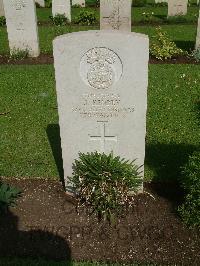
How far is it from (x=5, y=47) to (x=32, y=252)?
10179mm

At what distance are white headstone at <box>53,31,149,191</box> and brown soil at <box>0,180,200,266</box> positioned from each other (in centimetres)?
64

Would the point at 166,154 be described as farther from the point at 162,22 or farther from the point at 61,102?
the point at 162,22

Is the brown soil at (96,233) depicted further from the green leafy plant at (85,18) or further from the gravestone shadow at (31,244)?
the green leafy plant at (85,18)

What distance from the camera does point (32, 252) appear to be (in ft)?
13.7

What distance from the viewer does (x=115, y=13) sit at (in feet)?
36.4

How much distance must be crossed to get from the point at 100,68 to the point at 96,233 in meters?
1.95

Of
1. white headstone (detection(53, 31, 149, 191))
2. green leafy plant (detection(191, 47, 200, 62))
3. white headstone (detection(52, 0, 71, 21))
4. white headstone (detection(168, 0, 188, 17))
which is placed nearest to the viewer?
white headstone (detection(53, 31, 149, 191))

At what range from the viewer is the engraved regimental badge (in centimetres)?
416

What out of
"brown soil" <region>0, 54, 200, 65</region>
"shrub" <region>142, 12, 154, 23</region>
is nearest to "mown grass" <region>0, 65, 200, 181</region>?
"brown soil" <region>0, 54, 200, 65</region>

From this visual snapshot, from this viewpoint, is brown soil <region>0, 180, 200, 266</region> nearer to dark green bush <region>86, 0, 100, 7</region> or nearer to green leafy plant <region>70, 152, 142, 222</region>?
green leafy plant <region>70, 152, 142, 222</region>

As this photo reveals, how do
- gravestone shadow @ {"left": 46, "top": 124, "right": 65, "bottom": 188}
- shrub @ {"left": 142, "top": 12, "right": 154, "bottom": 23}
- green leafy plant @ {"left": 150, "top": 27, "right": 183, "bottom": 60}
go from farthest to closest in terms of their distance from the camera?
1. shrub @ {"left": 142, "top": 12, "right": 154, "bottom": 23}
2. green leafy plant @ {"left": 150, "top": 27, "right": 183, "bottom": 60}
3. gravestone shadow @ {"left": 46, "top": 124, "right": 65, "bottom": 188}

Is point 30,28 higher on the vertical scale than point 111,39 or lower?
lower

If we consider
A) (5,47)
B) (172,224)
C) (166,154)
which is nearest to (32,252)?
(172,224)

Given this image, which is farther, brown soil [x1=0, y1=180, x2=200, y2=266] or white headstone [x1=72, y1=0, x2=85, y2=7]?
white headstone [x1=72, y1=0, x2=85, y2=7]
